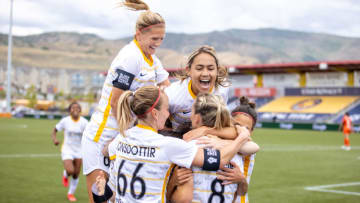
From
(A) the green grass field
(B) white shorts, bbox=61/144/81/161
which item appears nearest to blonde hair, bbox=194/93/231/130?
(A) the green grass field

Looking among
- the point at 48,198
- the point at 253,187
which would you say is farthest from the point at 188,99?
the point at 253,187

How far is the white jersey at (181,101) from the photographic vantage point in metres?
4.71

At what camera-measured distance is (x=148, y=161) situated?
378 cm

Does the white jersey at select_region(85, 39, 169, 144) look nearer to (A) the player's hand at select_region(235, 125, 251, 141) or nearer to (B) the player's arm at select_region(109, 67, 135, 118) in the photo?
(B) the player's arm at select_region(109, 67, 135, 118)

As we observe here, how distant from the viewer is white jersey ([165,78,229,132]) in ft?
15.5

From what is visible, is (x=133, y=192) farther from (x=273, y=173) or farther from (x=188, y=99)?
(x=273, y=173)

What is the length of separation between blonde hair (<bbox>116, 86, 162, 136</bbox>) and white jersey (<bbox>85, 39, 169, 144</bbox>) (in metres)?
0.81

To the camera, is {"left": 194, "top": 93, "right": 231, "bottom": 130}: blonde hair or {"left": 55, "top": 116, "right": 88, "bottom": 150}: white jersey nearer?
{"left": 194, "top": 93, "right": 231, "bottom": 130}: blonde hair

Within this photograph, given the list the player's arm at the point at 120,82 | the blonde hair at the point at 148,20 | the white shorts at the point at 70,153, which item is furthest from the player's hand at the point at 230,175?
the white shorts at the point at 70,153

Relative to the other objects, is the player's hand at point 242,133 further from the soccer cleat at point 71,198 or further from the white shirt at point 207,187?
the soccer cleat at point 71,198

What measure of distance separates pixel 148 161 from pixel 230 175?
74cm

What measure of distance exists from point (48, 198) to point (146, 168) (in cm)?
688

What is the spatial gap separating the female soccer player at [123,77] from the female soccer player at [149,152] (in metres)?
0.83

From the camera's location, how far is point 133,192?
151 inches
